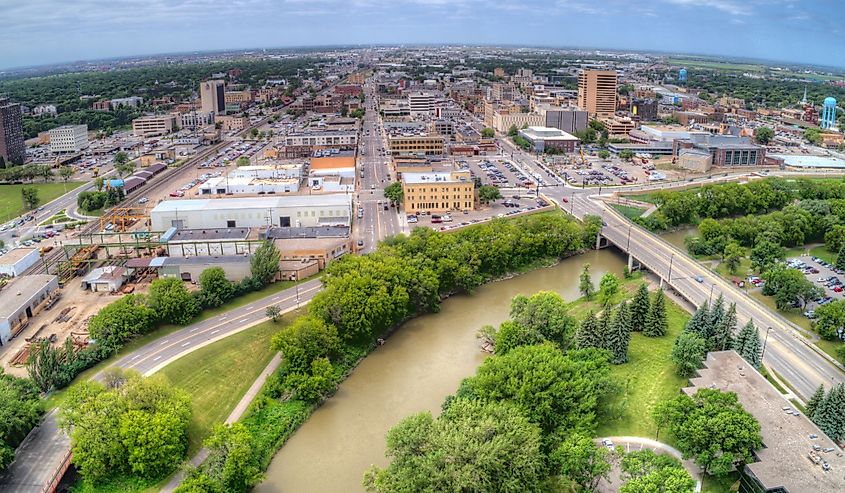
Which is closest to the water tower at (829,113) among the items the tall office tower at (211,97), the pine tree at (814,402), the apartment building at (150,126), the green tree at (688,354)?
the green tree at (688,354)

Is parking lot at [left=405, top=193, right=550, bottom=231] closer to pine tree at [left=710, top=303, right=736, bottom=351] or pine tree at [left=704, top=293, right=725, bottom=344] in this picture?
pine tree at [left=704, top=293, right=725, bottom=344]

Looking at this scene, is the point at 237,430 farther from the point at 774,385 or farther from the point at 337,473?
the point at 774,385

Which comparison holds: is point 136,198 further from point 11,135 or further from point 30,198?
point 11,135

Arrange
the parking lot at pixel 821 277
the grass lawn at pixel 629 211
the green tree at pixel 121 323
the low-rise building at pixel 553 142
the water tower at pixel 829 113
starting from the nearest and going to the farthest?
the green tree at pixel 121 323
the parking lot at pixel 821 277
the grass lawn at pixel 629 211
the low-rise building at pixel 553 142
the water tower at pixel 829 113

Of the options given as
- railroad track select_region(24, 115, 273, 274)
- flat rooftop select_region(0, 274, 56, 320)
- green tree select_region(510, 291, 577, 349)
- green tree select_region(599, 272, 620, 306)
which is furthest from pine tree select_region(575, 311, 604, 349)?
railroad track select_region(24, 115, 273, 274)

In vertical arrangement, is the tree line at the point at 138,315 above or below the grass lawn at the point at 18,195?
below

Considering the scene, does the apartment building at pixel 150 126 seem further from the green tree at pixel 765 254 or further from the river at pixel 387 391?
the green tree at pixel 765 254

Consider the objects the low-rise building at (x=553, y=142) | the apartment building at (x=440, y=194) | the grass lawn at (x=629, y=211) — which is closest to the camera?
the grass lawn at (x=629, y=211)
